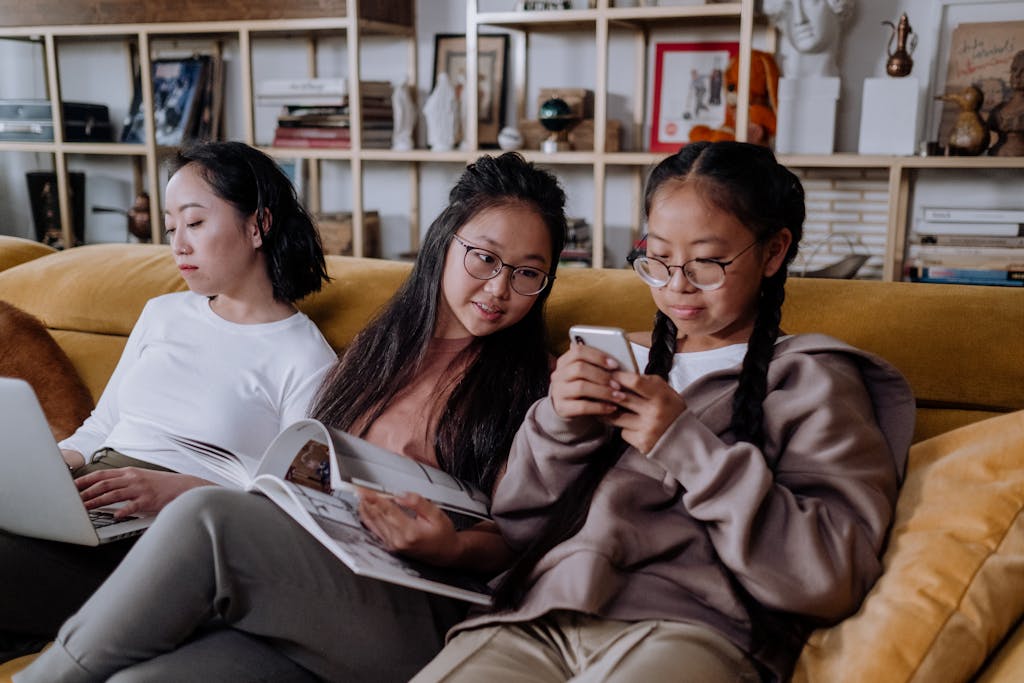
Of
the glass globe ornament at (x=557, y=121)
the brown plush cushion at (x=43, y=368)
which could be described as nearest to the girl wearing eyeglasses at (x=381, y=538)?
the brown plush cushion at (x=43, y=368)

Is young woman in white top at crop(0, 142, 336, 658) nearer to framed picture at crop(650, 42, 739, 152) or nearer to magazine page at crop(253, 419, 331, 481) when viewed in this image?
magazine page at crop(253, 419, 331, 481)

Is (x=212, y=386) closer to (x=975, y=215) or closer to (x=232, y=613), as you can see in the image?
(x=232, y=613)

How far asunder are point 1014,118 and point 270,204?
1.85 meters

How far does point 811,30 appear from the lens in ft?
8.53

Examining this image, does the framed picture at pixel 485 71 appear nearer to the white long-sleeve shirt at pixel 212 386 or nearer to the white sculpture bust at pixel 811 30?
the white sculpture bust at pixel 811 30

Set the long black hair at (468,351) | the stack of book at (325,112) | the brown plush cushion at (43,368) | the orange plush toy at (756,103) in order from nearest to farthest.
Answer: the long black hair at (468,351), the brown plush cushion at (43,368), the orange plush toy at (756,103), the stack of book at (325,112)

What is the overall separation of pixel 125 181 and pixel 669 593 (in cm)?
332

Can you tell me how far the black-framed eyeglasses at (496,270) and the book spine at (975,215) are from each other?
4.81 ft

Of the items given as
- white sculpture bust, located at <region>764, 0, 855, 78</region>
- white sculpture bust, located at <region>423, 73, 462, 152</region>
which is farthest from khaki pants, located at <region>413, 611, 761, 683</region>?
white sculpture bust, located at <region>423, 73, 462, 152</region>

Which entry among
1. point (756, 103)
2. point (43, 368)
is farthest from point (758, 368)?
point (756, 103)

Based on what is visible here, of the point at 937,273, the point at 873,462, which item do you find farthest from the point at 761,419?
the point at 937,273

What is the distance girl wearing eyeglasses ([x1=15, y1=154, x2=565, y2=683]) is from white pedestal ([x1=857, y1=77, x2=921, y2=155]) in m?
1.41

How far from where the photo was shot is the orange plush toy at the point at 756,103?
2.73 m

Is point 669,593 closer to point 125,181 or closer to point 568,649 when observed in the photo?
point 568,649
